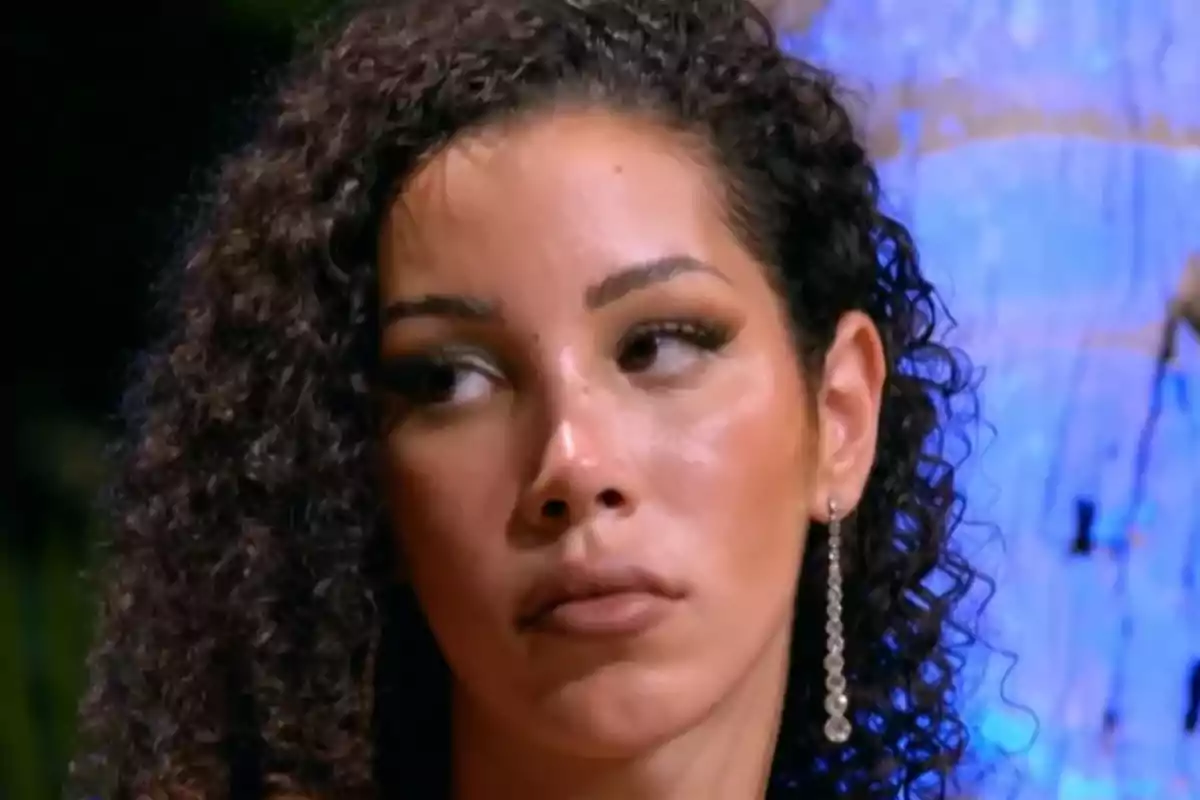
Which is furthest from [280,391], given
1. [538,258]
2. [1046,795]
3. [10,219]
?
[1046,795]

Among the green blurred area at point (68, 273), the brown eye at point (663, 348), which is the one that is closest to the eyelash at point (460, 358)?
the brown eye at point (663, 348)

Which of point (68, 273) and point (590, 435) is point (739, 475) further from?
point (68, 273)

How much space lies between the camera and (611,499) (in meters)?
0.81

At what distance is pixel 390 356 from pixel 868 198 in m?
0.35

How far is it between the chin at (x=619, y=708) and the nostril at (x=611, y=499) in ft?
0.28

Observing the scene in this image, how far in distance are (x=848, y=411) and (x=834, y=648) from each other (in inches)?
5.8

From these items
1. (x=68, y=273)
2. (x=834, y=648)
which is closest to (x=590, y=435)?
(x=834, y=648)

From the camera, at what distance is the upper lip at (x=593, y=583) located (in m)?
0.81

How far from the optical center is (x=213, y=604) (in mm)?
948

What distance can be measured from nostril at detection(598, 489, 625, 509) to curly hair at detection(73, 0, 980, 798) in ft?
0.55

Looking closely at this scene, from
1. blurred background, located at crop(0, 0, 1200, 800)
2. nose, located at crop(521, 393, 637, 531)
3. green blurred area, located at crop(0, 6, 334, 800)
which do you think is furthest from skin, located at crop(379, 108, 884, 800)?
green blurred area, located at crop(0, 6, 334, 800)

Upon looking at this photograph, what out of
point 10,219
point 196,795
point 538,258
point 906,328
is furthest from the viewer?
point 10,219

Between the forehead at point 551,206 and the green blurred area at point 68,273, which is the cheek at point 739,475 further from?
the green blurred area at point 68,273

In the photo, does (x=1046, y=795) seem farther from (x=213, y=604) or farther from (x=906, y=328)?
(x=213, y=604)
